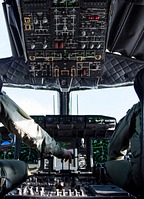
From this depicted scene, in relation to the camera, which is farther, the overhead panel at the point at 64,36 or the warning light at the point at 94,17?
the warning light at the point at 94,17

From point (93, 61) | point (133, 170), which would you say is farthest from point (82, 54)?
point (133, 170)

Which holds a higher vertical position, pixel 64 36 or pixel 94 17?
pixel 94 17

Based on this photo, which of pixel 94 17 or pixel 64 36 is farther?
pixel 64 36

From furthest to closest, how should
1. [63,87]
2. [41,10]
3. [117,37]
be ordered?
[63,87] → [117,37] → [41,10]

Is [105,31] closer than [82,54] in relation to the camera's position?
Yes

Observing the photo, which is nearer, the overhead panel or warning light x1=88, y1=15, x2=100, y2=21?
the overhead panel

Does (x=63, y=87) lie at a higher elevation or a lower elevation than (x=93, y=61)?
lower

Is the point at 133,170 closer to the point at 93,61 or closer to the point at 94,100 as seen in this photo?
the point at 93,61

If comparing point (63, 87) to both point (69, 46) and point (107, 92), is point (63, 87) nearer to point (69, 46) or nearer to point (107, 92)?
point (107, 92)

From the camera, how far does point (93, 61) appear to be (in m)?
4.34

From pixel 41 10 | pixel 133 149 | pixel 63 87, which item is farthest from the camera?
pixel 63 87

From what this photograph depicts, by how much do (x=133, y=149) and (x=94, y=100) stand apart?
4.55 meters

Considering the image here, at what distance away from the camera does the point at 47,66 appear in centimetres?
443

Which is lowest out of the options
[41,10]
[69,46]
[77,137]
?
[77,137]
